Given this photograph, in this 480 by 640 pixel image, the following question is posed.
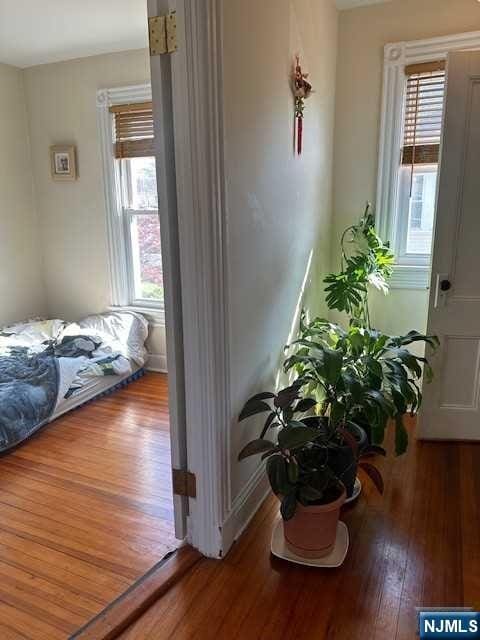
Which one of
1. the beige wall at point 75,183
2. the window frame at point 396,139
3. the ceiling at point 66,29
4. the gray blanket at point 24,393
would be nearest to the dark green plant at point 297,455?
the window frame at point 396,139

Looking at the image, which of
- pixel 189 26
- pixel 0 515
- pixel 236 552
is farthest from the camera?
pixel 0 515

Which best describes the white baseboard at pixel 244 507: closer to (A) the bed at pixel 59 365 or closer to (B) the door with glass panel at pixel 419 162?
(A) the bed at pixel 59 365

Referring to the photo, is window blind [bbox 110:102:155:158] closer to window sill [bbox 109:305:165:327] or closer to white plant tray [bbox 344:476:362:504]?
window sill [bbox 109:305:165:327]

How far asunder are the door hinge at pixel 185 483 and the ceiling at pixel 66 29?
8.46ft

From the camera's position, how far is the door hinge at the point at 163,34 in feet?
4.64

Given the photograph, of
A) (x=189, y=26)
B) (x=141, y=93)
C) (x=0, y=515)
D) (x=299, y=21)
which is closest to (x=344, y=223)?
(x=299, y=21)

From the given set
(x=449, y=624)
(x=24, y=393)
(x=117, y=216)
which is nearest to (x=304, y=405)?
(x=449, y=624)

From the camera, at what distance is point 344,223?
3191mm

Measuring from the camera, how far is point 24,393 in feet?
9.24

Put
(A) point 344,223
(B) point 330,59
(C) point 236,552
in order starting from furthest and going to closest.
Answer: (A) point 344,223 < (B) point 330,59 < (C) point 236,552

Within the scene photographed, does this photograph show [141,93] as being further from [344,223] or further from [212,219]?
[212,219]

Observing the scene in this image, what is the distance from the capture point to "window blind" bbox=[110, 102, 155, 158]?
3.52 m

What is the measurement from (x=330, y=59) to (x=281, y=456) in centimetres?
238

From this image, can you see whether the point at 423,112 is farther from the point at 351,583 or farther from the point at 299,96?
the point at 351,583
